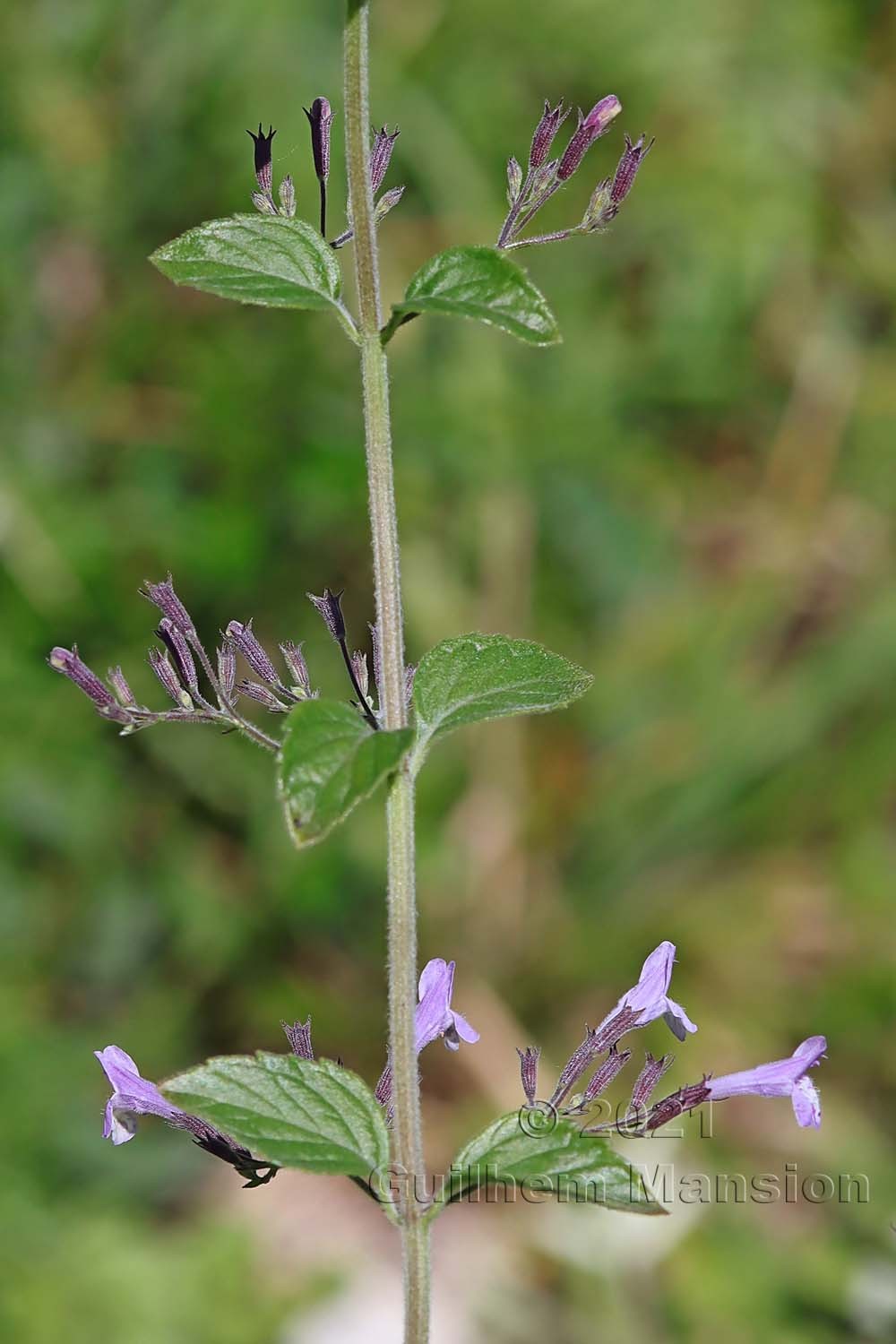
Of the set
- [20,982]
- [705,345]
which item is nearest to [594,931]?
[20,982]

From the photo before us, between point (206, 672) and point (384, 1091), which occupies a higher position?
point (206, 672)

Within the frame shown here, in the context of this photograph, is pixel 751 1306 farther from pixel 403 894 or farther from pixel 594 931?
pixel 403 894

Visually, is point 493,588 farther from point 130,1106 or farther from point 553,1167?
point 553,1167

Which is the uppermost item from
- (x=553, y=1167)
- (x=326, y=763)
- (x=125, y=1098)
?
(x=326, y=763)

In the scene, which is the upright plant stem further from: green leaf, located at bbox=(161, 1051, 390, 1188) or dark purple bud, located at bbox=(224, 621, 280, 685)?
dark purple bud, located at bbox=(224, 621, 280, 685)

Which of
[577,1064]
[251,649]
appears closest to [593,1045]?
[577,1064]

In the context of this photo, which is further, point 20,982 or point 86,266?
point 86,266
